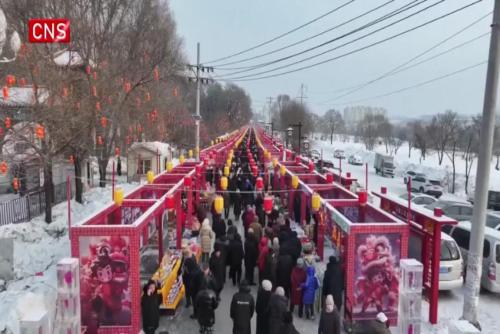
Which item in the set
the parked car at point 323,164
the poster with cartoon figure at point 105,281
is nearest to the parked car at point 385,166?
the parked car at point 323,164

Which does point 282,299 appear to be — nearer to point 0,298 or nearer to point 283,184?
point 0,298

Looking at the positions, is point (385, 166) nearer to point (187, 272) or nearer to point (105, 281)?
point (187, 272)

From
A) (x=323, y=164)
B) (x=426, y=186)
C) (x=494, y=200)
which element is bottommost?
(x=426, y=186)

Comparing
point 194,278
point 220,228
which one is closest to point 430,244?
point 194,278

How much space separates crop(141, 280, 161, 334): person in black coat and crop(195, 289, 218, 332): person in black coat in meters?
0.73

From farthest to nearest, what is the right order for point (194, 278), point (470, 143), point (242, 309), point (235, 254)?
point (470, 143) < point (235, 254) < point (194, 278) < point (242, 309)

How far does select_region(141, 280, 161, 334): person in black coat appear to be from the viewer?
727 cm

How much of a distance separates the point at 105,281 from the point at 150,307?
2.97 ft

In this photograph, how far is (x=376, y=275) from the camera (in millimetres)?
7973

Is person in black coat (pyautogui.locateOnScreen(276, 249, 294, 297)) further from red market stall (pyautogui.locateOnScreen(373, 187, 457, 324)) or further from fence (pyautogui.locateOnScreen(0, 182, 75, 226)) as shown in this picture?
fence (pyautogui.locateOnScreen(0, 182, 75, 226))

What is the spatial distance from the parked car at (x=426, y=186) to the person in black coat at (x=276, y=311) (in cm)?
2348

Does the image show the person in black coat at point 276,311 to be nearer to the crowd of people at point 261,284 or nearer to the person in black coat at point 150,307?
the crowd of people at point 261,284

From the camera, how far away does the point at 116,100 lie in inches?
882

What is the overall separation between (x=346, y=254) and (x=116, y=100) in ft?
57.8
